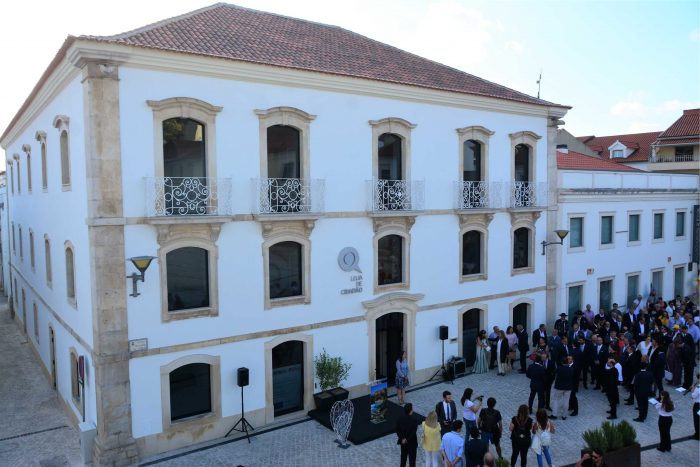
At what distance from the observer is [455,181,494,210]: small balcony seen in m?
19.9

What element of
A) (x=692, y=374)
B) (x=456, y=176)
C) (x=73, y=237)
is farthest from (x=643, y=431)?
(x=73, y=237)

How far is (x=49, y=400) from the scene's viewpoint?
18.8m

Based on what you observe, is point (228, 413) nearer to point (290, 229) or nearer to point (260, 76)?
point (290, 229)

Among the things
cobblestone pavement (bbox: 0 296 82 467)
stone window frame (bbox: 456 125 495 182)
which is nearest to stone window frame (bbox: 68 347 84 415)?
cobblestone pavement (bbox: 0 296 82 467)

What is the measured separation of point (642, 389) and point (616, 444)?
4388mm

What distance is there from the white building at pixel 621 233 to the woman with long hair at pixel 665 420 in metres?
9.91

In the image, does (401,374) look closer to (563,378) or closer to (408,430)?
(563,378)

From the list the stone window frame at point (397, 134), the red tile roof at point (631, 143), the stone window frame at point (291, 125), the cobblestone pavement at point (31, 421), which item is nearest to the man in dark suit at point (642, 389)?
the stone window frame at point (397, 134)

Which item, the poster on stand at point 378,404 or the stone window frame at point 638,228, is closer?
the poster on stand at point 378,404

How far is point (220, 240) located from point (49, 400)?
29.6 feet

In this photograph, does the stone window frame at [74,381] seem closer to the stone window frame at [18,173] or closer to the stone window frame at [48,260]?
the stone window frame at [48,260]

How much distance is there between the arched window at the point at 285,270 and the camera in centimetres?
1616

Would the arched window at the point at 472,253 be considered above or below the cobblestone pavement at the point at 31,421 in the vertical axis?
above

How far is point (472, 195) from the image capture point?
20328 mm
